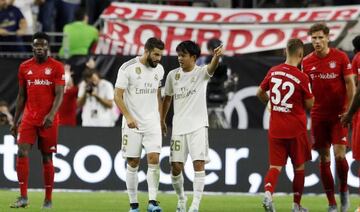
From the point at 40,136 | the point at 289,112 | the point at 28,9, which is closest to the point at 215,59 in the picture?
the point at 289,112

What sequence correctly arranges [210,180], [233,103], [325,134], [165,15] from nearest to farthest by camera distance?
[325,134] < [210,180] < [233,103] < [165,15]

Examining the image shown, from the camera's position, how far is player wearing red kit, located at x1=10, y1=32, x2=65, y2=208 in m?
17.9

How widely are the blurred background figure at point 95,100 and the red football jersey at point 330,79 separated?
24.3 feet

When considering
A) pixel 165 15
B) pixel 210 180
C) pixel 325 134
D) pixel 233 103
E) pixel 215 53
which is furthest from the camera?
pixel 165 15

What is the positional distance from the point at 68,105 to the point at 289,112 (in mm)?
8278

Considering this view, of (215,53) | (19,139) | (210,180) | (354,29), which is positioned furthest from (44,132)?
(354,29)

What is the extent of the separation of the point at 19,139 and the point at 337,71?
4492mm

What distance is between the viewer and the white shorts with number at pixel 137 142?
656 inches

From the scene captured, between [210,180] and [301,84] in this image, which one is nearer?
[301,84]

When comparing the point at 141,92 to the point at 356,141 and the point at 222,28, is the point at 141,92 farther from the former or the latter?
the point at 222,28

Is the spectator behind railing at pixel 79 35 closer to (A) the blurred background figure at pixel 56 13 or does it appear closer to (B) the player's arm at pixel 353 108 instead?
(A) the blurred background figure at pixel 56 13

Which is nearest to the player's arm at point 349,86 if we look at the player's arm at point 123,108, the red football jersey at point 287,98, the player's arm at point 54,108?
the red football jersey at point 287,98

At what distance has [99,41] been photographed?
2536 centimetres

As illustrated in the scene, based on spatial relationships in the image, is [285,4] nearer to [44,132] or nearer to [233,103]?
[233,103]
